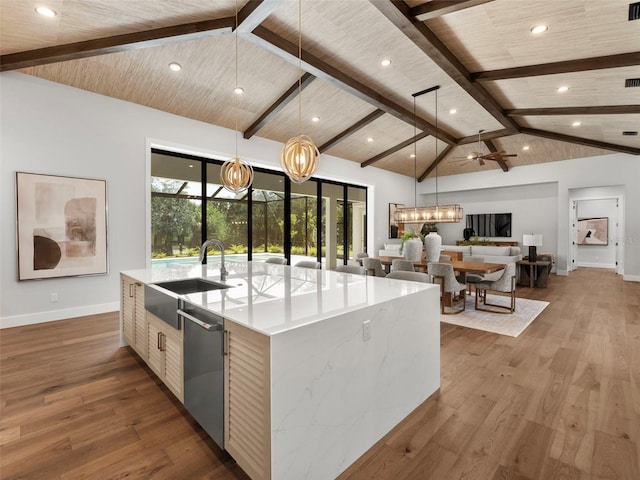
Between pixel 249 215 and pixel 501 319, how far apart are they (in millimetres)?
4835

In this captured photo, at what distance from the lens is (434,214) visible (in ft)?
17.8

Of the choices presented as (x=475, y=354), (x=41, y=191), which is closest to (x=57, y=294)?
(x=41, y=191)

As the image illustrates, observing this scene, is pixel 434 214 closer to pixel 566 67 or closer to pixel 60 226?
pixel 566 67

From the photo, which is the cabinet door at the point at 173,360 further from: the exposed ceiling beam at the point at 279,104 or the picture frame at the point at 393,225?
the picture frame at the point at 393,225

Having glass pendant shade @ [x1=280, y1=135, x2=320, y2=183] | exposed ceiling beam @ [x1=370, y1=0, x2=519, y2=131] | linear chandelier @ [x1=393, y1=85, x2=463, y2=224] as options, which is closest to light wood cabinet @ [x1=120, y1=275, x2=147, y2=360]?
glass pendant shade @ [x1=280, y1=135, x2=320, y2=183]

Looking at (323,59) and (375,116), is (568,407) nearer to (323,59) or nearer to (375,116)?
(323,59)

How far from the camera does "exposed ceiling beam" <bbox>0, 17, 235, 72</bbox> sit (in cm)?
334

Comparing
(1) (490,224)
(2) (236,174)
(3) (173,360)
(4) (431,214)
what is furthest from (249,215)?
(1) (490,224)

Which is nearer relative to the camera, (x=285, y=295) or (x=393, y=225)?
(x=285, y=295)

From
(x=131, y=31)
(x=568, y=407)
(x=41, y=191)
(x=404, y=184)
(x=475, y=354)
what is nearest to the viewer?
(x=568, y=407)

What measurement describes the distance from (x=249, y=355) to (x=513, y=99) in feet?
21.1

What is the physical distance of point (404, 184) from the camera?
1066 cm

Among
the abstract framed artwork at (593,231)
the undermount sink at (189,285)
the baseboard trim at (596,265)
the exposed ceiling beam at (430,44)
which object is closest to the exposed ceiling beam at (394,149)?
the exposed ceiling beam at (430,44)

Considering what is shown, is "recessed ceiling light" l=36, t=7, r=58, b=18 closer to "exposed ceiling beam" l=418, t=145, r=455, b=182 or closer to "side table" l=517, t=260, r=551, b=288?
"exposed ceiling beam" l=418, t=145, r=455, b=182
